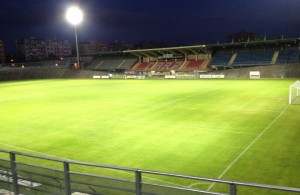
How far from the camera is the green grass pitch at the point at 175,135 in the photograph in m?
12.7

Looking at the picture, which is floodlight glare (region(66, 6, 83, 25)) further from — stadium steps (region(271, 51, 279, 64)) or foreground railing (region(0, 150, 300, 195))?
foreground railing (region(0, 150, 300, 195))

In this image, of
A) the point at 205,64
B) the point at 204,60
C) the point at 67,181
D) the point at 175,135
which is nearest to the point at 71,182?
the point at 67,181

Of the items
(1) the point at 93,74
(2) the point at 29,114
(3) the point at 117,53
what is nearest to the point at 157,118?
(2) the point at 29,114

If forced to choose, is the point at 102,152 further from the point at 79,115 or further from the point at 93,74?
the point at 93,74

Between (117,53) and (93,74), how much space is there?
518 inches

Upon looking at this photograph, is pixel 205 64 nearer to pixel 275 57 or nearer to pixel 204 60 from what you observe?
pixel 204 60

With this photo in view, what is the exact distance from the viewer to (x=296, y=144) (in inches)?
590

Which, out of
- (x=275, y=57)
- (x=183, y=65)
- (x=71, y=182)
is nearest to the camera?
(x=71, y=182)

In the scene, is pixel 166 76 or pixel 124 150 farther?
pixel 166 76

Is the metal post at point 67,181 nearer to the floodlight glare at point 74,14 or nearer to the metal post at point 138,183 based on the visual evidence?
the metal post at point 138,183

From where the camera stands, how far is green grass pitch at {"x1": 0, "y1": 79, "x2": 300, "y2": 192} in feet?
41.8

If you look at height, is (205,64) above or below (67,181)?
above

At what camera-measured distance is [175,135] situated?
1762 cm

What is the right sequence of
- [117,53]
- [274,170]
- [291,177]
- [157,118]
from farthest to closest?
1. [117,53]
2. [157,118]
3. [274,170]
4. [291,177]
